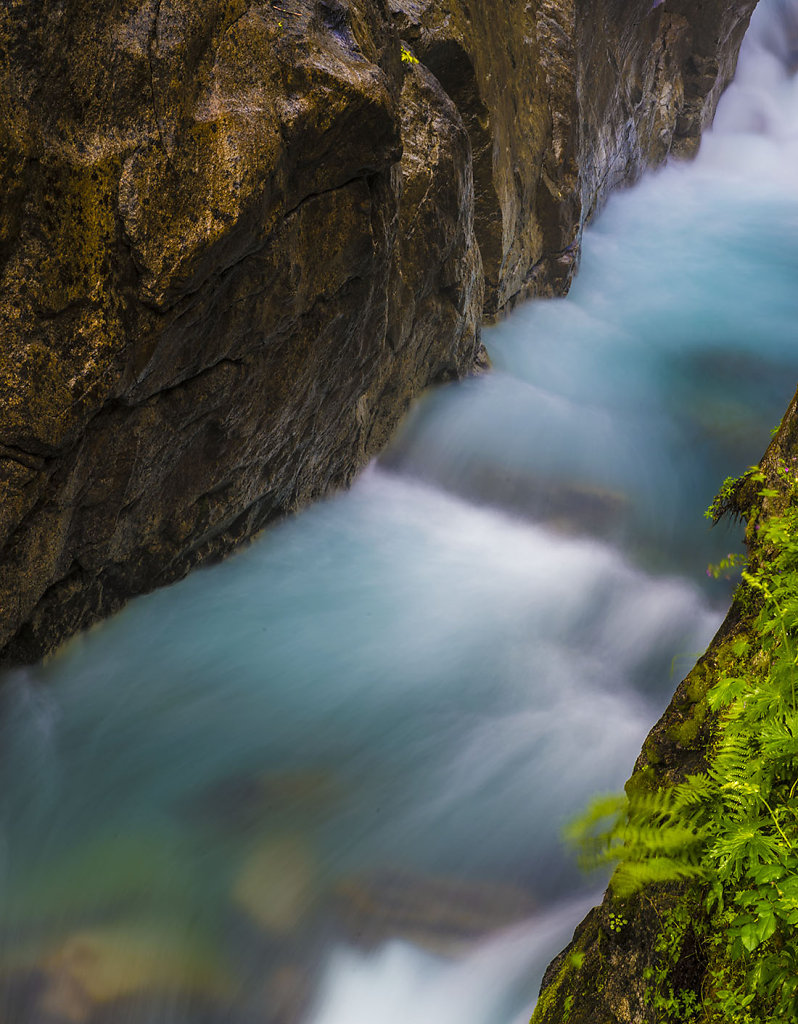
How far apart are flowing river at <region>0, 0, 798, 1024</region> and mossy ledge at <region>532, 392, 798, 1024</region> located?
1020 millimetres

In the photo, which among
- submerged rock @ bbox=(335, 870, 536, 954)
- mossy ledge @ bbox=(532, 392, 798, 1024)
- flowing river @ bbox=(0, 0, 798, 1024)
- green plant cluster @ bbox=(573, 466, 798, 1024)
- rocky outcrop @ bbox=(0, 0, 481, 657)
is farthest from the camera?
submerged rock @ bbox=(335, 870, 536, 954)

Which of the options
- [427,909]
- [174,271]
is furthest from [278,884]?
[174,271]

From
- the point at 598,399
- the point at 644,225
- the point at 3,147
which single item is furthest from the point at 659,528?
the point at 644,225

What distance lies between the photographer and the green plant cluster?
191cm

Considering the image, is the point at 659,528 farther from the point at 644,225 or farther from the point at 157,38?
the point at 644,225

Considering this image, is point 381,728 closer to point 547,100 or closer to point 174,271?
point 174,271

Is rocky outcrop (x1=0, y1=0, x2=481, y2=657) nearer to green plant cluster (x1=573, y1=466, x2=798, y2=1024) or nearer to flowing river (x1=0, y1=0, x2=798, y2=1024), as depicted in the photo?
flowing river (x1=0, y1=0, x2=798, y2=1024)

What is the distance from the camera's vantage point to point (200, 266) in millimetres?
3686

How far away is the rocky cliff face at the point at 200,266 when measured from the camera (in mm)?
3293

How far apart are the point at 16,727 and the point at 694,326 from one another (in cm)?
877

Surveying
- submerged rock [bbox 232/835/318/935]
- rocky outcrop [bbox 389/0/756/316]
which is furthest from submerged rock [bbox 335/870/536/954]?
rocky outcrop [bbox 389/0/756/316]

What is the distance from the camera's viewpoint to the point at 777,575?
8.52ft

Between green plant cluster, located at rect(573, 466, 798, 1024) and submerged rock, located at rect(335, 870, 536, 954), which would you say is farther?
submerged rock, located at rect(335, 870, 536, 954)

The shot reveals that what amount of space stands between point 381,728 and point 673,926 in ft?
8.53
